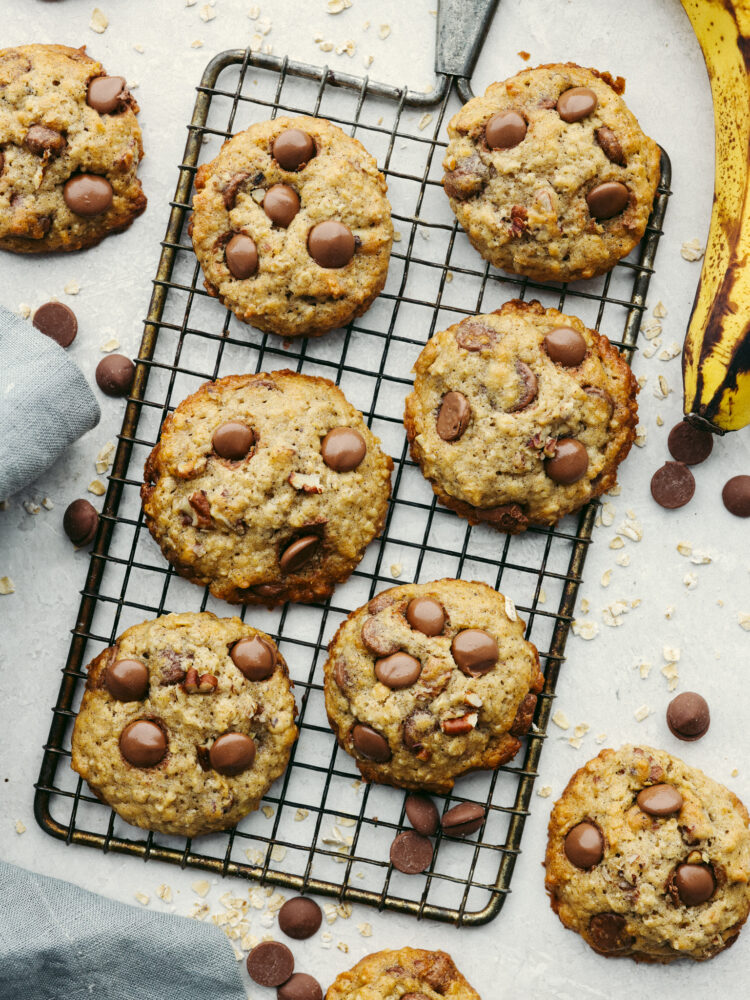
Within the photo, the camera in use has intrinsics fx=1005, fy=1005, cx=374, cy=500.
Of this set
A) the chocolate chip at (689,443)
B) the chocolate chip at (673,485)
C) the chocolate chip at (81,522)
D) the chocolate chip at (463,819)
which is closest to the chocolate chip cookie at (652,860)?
the chocolate chip at (463,819)

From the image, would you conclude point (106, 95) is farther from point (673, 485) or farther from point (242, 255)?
point (673, 485)

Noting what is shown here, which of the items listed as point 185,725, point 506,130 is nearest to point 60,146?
point 506,130

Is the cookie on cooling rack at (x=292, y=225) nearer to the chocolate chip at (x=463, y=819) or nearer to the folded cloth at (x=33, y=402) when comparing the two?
the folded cloth at (x=33, y=402)

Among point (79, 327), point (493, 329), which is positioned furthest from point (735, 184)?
point (79, 327)

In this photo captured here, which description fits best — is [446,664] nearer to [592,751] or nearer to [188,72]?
[592,751]

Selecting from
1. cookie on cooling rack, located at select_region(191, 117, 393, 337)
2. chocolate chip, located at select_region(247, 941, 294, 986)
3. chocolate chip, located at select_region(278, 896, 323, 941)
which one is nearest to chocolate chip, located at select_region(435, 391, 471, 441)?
cookie on cooling rack, located at select_region(191, 117, 393, 337)
